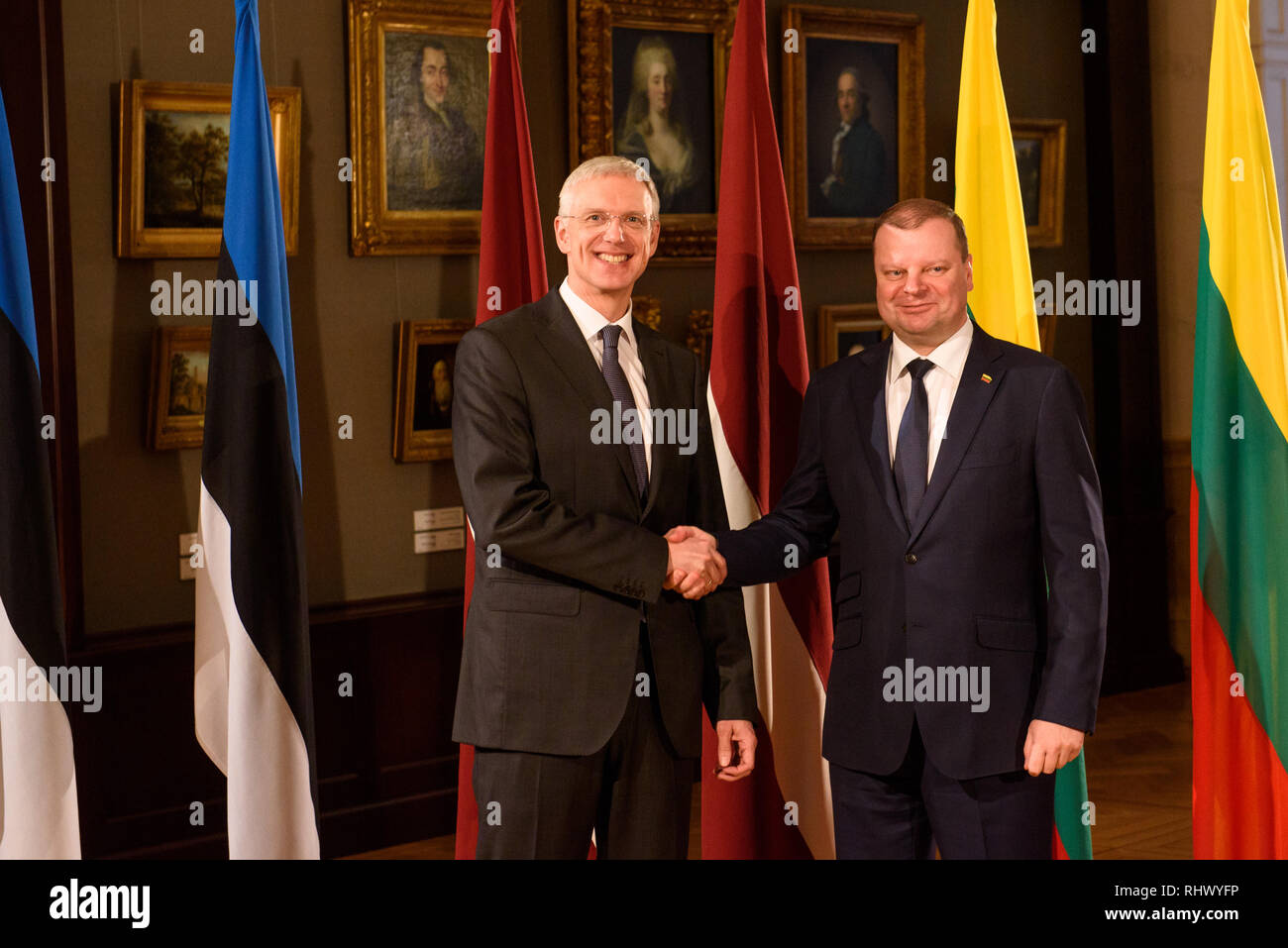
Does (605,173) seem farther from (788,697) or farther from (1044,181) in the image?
(1044,181)

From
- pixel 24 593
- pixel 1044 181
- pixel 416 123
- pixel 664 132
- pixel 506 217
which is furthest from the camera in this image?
pixel 1044 181

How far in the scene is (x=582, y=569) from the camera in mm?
2754

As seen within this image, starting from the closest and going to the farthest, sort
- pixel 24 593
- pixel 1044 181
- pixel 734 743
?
1. pixel 734 743
2. pixel 24 593
3. pixel 1044 181

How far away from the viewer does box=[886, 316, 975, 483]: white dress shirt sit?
3020 mm

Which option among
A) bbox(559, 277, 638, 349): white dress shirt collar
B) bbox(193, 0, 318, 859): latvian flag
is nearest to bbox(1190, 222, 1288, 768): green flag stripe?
bbox(559, 277, 638, 349): white dress shirt collar

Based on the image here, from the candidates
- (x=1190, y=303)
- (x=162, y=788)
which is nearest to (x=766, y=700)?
(x=162, y=788)

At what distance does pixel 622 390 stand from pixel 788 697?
149cm

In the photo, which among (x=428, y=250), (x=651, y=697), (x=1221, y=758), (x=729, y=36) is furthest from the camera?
(x=729, y=36)

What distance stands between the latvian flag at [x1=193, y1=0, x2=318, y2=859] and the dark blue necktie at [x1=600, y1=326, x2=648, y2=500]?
143 centimetres

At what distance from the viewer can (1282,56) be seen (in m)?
7.32

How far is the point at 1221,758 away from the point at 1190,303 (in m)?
4.45

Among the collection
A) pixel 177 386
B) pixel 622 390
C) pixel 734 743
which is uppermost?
pixel 177 386

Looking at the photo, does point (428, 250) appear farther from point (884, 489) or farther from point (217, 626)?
point (884, 489)

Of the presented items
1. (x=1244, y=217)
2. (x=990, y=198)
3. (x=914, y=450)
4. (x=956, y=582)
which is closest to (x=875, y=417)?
(x=914, y=450)
